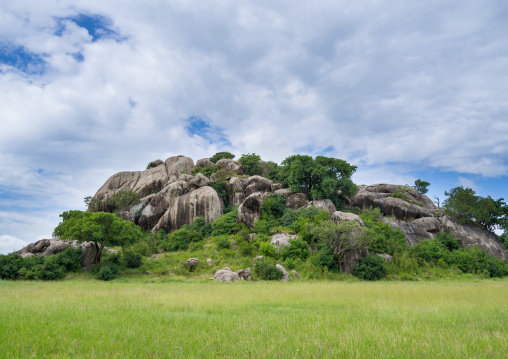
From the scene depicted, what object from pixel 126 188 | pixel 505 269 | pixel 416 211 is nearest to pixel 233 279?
pixel 505 269

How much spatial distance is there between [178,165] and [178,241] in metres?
33.8

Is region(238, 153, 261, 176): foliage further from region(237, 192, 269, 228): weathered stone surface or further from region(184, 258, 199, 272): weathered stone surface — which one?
region(184, 258, 199, 272): weathered stone surface

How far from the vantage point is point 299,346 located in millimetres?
5371

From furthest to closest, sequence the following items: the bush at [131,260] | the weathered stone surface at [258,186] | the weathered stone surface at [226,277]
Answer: the weathered stone surface at [258,186] → the bush at [131,260] → the weathered stone surface at [226,277]

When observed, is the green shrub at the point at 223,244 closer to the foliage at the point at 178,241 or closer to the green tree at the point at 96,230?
the foliage at the point at 178,241

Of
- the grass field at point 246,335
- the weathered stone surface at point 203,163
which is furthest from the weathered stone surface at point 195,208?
the grass field at point 246,335

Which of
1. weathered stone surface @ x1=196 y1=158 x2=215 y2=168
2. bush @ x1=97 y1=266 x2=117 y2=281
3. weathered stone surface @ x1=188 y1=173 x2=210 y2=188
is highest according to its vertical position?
weathered stone surface @ x1=196 y1=158 x2=215 y2=168

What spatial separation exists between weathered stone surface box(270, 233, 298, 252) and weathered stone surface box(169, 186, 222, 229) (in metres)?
16.3

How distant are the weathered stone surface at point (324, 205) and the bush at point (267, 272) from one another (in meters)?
17.8

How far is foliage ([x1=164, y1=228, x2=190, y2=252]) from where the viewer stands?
42.1 meters

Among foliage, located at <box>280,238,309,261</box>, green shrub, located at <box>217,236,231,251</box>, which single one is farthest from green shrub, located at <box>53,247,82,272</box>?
foliage, located at <box>280,238,309,261</box>

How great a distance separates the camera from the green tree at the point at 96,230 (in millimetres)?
29188

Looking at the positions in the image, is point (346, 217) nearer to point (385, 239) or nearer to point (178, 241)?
point (385, 239)

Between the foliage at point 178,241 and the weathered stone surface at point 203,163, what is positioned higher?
the weathered stone surface at point 203,163
